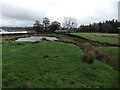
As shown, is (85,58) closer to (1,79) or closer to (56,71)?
(56,71)

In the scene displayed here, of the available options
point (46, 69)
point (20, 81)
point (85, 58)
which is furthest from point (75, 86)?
point (85, 58)

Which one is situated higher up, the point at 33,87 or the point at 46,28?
the point at 46,28

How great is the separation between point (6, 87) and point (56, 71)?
12.1 ft

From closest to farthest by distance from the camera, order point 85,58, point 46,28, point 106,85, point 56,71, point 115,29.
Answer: point 106,85 < point 56,71 < point 85,58 < point 115,29 < point 46,28

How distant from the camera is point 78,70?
35.3ft

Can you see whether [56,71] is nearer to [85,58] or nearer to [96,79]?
[96,79]

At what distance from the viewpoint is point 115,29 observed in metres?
94.8

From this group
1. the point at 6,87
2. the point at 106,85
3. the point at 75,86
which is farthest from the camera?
the point at 106,85

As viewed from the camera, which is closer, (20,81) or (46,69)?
(20,81)

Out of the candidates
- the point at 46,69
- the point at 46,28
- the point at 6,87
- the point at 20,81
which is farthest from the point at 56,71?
the point at 46,28

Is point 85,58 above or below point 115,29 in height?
below

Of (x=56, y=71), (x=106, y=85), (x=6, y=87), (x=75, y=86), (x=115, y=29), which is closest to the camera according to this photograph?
(x=6, y=87)

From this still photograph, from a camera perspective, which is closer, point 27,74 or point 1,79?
point 1,79

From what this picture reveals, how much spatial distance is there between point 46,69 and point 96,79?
3153 millimetres
